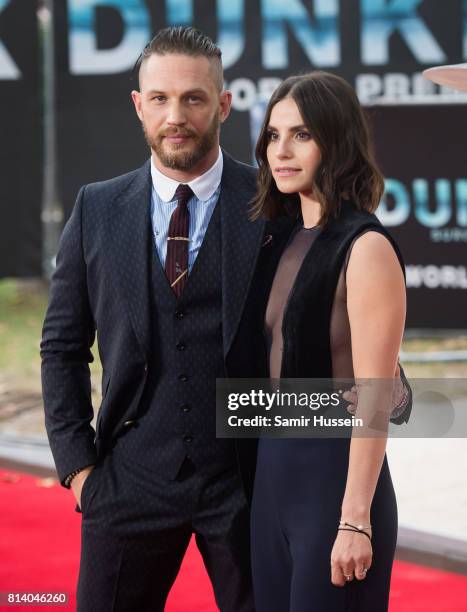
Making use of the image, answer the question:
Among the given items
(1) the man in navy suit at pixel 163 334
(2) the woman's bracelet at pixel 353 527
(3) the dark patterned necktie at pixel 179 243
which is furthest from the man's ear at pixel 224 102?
(2) the woman's bracelet at pixel 353 527

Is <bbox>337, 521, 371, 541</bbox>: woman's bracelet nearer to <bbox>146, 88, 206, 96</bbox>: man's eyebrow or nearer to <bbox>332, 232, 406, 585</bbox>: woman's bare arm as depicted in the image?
<bbox>332, 232, 406, 585</bbox>: woman's bare arm

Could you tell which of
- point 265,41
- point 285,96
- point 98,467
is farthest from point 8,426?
point 285,96

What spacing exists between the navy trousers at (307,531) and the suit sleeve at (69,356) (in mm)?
455

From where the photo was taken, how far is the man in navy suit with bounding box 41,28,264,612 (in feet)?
7.05

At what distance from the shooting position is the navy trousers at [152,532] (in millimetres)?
2156

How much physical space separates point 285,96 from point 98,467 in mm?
833

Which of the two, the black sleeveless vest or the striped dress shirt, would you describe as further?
the striped dress shirt

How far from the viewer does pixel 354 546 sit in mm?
1858

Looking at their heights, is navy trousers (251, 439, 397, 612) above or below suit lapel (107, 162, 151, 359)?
below

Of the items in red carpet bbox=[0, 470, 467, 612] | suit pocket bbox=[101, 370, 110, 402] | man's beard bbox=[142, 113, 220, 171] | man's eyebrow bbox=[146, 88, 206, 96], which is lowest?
red carpet bbox=[0, 470, 467, 612]

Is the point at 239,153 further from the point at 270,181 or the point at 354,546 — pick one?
the point at 354,546

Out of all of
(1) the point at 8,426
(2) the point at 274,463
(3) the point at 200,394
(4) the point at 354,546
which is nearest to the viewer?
(4) the point at 354,546

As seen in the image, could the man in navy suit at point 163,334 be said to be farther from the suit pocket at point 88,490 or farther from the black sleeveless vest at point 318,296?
Answer: the black sleeveless vest at point 318,296

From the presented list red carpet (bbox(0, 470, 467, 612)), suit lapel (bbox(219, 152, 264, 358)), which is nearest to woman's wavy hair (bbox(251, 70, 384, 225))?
suit lapel (bbox(219, 152, 264, 358))
